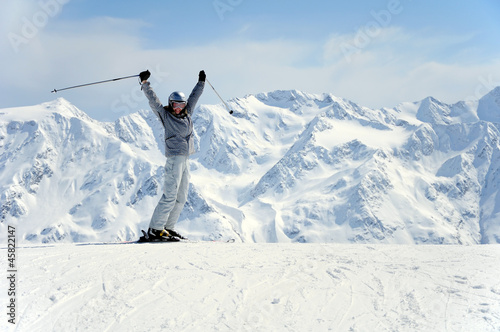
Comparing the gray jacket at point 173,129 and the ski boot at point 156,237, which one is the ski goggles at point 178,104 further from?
the ski boot at point 156,237

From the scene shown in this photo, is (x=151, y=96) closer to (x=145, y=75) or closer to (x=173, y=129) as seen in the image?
(x=145, y=75)

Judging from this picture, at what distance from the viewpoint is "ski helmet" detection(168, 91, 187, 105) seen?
11065 mm

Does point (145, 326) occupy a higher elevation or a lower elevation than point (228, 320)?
higher

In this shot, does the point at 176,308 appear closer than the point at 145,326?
No

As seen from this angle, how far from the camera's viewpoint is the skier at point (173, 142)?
11.1 m

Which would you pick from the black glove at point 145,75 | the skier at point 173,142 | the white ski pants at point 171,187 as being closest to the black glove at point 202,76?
the skier at point 173,142

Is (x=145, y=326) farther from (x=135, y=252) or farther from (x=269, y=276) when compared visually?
(x=135, y=252)

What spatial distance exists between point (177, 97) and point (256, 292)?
20.9 ft

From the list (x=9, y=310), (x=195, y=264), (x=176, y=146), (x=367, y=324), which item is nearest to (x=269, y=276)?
(x=195, y=264)

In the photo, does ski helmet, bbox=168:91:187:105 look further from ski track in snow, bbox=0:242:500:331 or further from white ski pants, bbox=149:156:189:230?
ski track in snow, bbox=0:242:500:331

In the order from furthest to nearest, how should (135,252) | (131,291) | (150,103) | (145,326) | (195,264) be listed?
(150,103)
(135,252)
(195,264)
(131,291)
(145,326)

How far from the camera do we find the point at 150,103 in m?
11.2

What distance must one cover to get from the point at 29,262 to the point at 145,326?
402 cm

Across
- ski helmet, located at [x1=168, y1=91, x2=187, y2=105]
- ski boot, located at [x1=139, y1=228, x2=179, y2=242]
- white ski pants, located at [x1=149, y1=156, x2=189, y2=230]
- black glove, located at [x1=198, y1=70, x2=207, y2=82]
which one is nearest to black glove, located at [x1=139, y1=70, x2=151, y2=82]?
ski helmet, located at [x1=168, y1=91, x2=187, y2=105]
